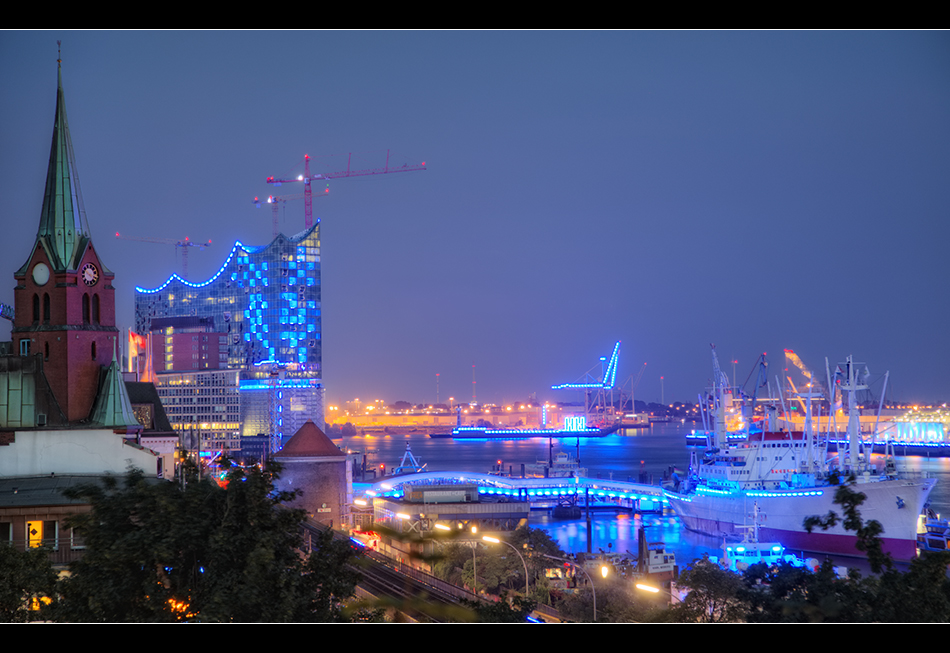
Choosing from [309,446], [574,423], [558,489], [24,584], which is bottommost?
[574,423]

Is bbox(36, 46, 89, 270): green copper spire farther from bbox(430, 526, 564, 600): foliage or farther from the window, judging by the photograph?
bbox(430, 526, 564, 600): foliage

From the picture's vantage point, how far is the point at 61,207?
1295 centimetres

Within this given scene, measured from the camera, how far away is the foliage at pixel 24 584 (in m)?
6.41

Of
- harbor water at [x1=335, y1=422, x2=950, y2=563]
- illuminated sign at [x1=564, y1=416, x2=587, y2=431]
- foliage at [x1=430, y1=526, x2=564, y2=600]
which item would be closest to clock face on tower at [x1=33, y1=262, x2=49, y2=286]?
foliage at [x1=430, y1=526, x2=564, y2=600]

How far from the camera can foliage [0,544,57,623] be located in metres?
6.41

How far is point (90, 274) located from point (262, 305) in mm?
71967

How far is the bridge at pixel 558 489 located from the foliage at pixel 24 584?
103ft

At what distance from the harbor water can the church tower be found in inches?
714

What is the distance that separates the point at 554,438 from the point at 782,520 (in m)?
91.0

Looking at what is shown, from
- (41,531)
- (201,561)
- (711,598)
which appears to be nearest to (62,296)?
(41,531)

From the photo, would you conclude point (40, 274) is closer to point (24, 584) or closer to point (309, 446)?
point (24, 584)

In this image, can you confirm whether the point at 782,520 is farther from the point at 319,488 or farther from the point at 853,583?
the point at 853,583
